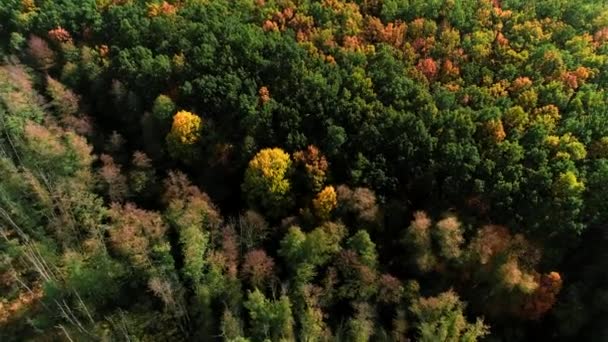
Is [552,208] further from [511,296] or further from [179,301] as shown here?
[179,301]

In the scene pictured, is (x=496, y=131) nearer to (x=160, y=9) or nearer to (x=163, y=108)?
(x=163, y=108)

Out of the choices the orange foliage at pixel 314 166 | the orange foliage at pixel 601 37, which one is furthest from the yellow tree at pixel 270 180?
the orange foliage at pixel 601 37

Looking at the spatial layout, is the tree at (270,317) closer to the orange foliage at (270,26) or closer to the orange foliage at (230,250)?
the orange foliage at (230,250)

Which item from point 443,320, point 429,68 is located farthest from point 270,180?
point 443,320

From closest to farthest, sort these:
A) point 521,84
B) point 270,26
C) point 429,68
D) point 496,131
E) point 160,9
Result: 1. point 496,131
2. point 521,84
3. point 429,68
4. point 270,26
5. point 160,9

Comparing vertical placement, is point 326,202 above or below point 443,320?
below

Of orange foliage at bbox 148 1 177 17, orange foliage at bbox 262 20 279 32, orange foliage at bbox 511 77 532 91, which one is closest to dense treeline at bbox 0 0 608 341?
orange foliage at bbox 148 1 177 17

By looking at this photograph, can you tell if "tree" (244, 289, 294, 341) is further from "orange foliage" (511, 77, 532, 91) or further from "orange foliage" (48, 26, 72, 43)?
"orange foliage" (48, 26, 72, 43)

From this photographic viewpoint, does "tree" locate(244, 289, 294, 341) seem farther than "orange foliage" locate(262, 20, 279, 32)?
No
